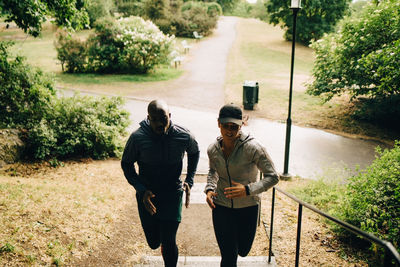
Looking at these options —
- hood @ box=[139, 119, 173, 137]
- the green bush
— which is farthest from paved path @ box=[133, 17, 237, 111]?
hood @ box=[139, 119, 173, 137]

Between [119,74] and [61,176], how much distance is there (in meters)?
13.8

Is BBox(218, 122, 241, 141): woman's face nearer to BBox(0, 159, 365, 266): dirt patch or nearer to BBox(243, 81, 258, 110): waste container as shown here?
BBox(0, 159, 365, 266): dirt patch

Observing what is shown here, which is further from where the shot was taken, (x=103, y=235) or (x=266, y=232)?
(x=266, y=232)

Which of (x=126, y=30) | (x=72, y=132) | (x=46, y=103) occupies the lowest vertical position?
(x=72, y=132)

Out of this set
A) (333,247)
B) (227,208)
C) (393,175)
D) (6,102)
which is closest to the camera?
(227,208)

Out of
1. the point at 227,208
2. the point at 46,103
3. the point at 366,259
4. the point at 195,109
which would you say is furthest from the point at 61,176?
the point at 195,109

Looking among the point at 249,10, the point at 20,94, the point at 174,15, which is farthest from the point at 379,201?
the point at 249,10

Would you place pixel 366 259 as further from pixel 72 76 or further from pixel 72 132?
pixel 72 76

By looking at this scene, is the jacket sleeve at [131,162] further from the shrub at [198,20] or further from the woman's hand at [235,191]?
the shrub at [198,20]

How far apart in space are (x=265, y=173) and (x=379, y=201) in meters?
2.05

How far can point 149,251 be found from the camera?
4461mm

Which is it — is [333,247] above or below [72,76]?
below

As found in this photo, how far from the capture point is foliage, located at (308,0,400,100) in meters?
9.54

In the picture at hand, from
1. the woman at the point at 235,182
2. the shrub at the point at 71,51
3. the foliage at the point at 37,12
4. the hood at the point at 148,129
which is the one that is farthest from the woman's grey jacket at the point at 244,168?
the shrub at the point at 71,51
